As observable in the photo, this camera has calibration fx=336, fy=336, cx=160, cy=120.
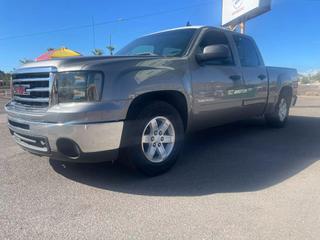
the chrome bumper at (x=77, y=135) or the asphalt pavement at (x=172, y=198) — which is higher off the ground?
the chrome bumper at (x=77, y=135)

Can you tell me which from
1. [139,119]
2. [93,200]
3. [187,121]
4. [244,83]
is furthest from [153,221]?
[244,83]

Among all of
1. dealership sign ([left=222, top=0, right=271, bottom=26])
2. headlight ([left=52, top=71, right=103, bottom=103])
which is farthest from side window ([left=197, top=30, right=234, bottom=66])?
dealership sign ([left=222, top=0, right=271, bottom=26])

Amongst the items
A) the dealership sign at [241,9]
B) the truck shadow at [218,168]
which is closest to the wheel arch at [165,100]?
the truck shadow at [218,168]

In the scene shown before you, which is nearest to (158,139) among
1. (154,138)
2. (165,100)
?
(154,138)

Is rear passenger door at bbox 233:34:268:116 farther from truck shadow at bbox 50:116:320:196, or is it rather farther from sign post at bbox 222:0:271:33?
sign post at bbox 222:0:271:33

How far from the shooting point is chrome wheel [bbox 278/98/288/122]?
23.6 ft

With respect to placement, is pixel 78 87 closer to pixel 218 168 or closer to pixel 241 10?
pixel 218 168

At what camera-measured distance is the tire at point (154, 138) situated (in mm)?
3645

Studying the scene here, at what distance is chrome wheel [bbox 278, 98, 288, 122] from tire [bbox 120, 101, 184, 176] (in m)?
3.75

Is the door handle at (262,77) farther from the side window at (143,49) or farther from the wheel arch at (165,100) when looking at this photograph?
the wheel arch at (165,100)

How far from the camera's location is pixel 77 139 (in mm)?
3305

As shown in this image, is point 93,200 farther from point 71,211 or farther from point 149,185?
point 149,185

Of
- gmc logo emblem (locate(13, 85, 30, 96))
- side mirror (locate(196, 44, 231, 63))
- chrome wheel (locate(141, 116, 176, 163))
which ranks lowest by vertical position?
chrome wheel (locate(141, 116, 176, 163))

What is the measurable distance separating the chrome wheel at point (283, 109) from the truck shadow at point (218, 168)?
83 cm
